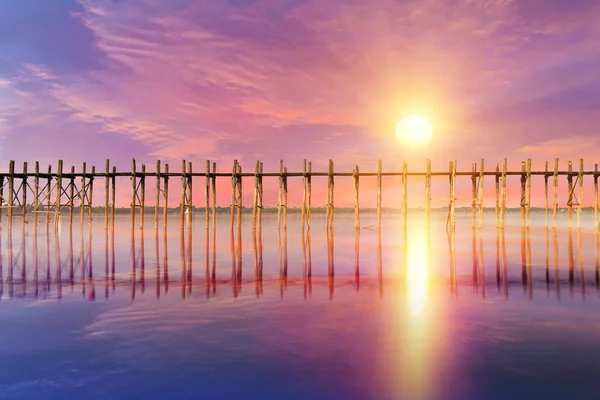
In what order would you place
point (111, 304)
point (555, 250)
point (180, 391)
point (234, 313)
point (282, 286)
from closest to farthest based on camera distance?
point (180, 391) → point (234, 313) → point (111, 304) → point (282, 286) → point (555, 250)

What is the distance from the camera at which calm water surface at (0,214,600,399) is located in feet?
17.3

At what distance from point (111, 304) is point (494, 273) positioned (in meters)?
10.6

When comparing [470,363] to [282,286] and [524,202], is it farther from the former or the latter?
[524,202]

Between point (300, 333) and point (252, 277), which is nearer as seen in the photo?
point (300, 333)

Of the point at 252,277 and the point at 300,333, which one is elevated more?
the point at 252,277

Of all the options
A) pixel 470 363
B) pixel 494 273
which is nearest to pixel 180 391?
pixel 470 363

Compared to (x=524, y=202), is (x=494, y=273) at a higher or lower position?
lower

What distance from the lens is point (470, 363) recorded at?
5938mm

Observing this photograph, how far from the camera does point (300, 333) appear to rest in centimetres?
726

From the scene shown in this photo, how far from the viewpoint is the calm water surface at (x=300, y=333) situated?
207 inches

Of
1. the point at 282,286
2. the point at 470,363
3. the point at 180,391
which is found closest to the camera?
the point at 180,391

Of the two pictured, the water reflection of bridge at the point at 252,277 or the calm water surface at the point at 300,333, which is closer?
the calm water surface at the point at 300,333

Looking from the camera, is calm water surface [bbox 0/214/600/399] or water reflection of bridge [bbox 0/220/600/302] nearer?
calm water surface [bbox 0/214/600/399]

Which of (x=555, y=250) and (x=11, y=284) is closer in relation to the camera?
(x=11, y=284)
